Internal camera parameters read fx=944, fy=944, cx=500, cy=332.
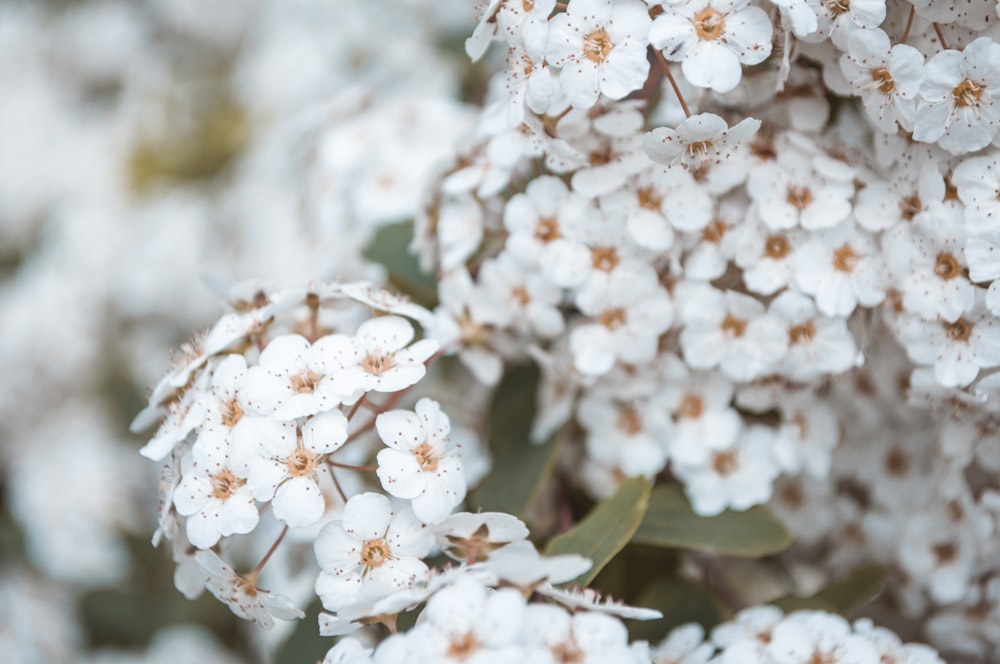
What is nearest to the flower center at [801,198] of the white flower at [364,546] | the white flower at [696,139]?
the white flower at [696,139]

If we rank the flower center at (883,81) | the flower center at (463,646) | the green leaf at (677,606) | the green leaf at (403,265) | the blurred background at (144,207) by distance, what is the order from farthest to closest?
the blurred background at (144,207), the green leaf at (403,265), the green leaf at (677,606), the flower center at (883,81), the flower center at (463,646)

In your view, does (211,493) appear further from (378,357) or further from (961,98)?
(961,98)

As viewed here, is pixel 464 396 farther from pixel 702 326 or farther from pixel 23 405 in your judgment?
pixel 23 405

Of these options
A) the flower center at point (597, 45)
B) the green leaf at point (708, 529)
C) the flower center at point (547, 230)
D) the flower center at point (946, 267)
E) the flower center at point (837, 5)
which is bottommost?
the green leaf at point (708, 529)

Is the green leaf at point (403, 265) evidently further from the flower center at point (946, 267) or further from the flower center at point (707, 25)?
the flower center at point (946, 267)

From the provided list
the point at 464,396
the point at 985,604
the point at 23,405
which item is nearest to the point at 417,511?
the point at 464,396

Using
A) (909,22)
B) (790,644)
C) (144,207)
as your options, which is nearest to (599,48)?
(909,22)

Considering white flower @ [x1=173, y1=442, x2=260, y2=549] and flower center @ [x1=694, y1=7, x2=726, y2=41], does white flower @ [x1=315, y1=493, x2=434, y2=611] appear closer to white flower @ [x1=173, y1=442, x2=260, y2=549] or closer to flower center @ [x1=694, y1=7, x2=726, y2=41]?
white flower @ [x1=173, y1=442, x2=260, y2=549]
